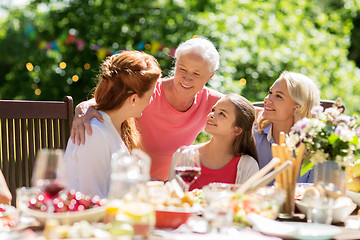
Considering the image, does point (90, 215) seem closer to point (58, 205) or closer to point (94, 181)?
point (58, 205)

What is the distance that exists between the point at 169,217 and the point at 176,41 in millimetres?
3642

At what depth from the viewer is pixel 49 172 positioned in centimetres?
162

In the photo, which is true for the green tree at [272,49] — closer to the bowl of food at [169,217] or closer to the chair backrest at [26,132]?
the chair backrest at [26,132]

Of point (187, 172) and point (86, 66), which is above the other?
point (86, 66)

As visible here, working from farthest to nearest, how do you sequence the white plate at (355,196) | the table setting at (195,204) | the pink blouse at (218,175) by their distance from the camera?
the pink blouse at (218,175), the white plate at (355,196), the table setting at (195,204)

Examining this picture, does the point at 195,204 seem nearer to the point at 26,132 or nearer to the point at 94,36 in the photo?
the point at 26,132

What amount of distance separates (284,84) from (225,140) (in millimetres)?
509

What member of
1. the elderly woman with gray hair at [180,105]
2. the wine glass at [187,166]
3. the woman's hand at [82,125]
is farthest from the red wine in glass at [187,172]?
the elderly woman with gray hair at [180,105]

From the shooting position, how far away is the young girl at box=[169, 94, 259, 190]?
10.0 ft

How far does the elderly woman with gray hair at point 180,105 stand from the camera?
3.28m

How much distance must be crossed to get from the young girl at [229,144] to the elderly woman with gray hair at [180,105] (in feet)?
0.90

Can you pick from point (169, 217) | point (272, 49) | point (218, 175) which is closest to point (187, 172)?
point (169, 217)

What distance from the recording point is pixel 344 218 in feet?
6.68

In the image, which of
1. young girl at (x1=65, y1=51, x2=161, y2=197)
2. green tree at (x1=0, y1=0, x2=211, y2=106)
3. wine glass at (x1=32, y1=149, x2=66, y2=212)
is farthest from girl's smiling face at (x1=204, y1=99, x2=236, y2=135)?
green tree at (x1=0, y1=0, x2=211, y2=106)
